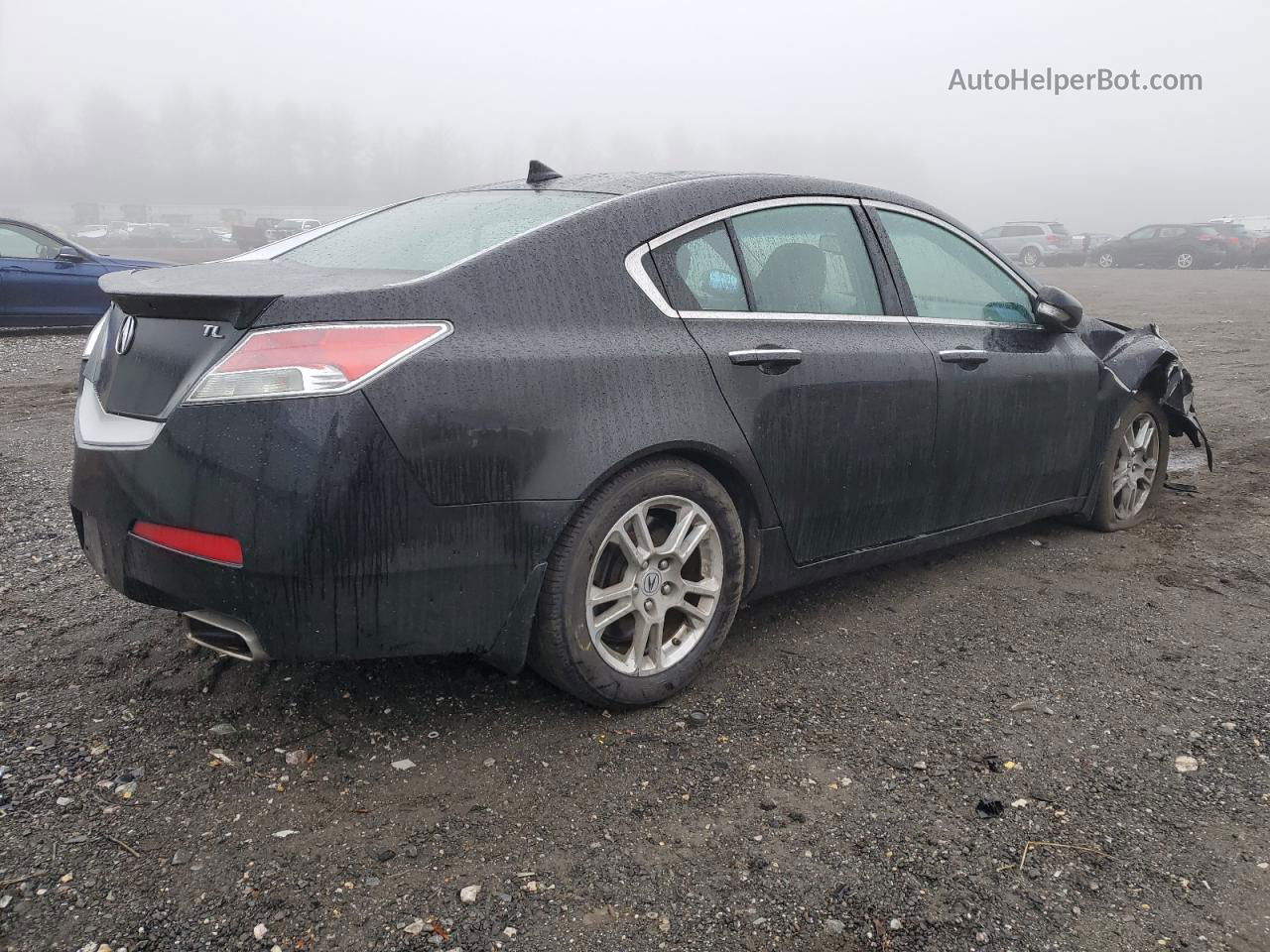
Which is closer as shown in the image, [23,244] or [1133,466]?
[1133,466]

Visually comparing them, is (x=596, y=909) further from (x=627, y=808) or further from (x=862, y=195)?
(x=862, y=195)

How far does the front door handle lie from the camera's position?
379 centimetres

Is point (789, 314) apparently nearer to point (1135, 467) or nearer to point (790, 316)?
point (790, 316)

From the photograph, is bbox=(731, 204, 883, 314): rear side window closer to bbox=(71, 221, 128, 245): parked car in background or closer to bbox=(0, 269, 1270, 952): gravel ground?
bbox=(0, 269, 1270, 952): gravel ground

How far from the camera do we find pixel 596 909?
2.20m

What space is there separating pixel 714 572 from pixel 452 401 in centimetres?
101

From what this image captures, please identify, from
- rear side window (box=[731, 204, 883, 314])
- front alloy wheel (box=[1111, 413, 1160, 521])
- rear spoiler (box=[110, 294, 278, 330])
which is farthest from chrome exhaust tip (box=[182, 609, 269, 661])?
front alloy wheel (box=[1111, 413, 1160, 521])

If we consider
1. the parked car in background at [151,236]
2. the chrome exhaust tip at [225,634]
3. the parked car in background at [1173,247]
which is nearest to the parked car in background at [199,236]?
the parked car in background at [151,236]

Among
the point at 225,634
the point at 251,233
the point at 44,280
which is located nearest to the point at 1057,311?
the point at 225,634

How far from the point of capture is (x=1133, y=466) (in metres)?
5.00

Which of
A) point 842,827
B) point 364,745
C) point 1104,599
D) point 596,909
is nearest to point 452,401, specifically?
point 364,745

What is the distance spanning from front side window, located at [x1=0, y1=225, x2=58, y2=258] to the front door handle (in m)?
11.0

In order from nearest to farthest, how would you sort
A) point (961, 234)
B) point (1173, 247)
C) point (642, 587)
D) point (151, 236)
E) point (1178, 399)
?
point (642, 587), point (961, 234), point (1178, 399), point (1173, 247), point (151, 236)

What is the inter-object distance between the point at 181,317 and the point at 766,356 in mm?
1625
